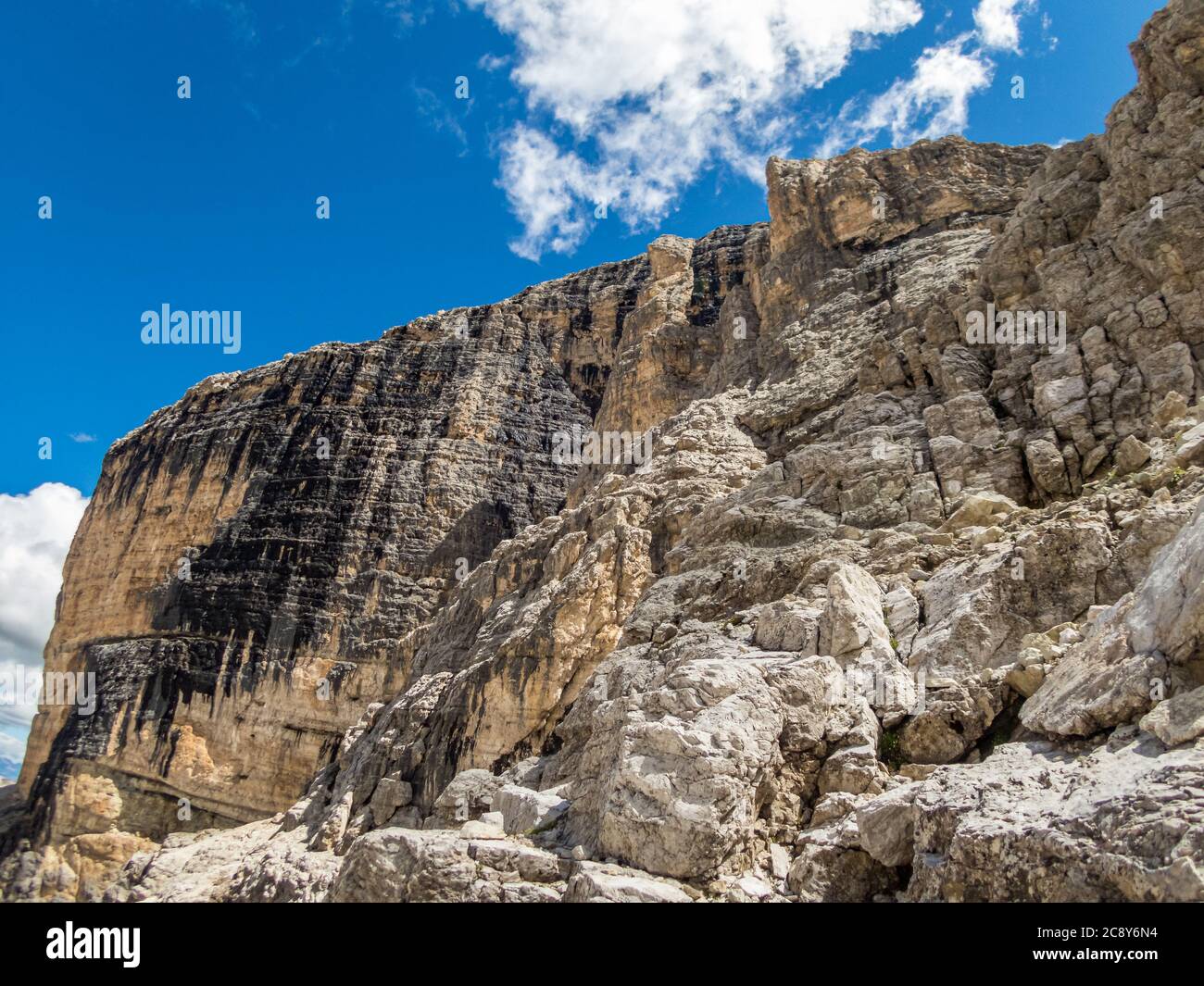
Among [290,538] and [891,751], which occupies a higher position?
[290,538]


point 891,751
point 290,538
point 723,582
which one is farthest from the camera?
point 290,538

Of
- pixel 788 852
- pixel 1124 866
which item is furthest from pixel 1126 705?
pixel 788 852

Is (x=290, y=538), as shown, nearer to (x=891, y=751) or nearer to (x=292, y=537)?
(x=292, y=537)

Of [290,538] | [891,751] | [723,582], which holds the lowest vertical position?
Answer: [891,751]

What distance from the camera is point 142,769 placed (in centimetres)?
4506

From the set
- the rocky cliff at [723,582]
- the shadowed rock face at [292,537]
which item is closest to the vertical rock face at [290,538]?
the shadowed rock face at [292,537]

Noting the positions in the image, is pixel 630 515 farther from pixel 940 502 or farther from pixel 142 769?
pixel 142 769

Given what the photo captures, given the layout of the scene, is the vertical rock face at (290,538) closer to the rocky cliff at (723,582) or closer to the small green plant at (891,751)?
the rocky cliff at (723,582)

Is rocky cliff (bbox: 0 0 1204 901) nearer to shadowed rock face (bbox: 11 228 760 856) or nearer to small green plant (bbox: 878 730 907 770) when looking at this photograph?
small green plant (bbox: 878 730 907 770)

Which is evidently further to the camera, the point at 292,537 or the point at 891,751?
the point at 292,537

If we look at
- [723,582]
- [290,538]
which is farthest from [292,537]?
[723,582]

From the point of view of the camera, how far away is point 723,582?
64.8 feet

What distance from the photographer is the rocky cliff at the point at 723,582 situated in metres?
9.51
